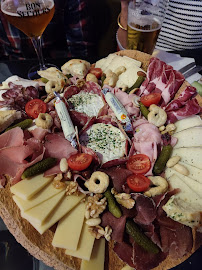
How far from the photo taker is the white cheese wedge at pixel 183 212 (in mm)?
1151

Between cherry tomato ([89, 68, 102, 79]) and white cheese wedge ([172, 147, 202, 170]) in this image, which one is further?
cherry tomato ([89, 68, 102, 79])

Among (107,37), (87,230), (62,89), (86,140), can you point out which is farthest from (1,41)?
(87,230)

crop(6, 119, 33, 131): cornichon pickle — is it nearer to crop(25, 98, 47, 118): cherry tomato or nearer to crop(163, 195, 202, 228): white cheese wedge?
crop(25, 98, 47, 118): cherry tomato

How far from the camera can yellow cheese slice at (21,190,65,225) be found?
1144mm

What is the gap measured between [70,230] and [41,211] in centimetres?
16

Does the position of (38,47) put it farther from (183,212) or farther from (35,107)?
(183,212)

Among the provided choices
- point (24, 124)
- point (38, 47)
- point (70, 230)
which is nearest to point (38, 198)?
point (70, 230)

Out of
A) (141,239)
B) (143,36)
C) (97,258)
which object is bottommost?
(97,258)

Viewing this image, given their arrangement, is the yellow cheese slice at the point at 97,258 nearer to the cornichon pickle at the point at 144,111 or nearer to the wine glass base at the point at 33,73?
the cornichon pickle at the point at 144,111

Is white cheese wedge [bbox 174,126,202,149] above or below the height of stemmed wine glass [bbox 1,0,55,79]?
below

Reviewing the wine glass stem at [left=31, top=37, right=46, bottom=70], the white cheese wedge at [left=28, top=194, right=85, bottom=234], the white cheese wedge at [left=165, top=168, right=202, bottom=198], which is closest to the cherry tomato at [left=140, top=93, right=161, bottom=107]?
the white cheese wedge at [left=165, top=168, right=202, bottom=198]

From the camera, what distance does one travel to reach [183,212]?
1.16 metres

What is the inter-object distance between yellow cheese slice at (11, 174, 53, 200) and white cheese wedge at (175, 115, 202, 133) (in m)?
0.87

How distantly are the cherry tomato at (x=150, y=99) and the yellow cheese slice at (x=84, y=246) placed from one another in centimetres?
89
